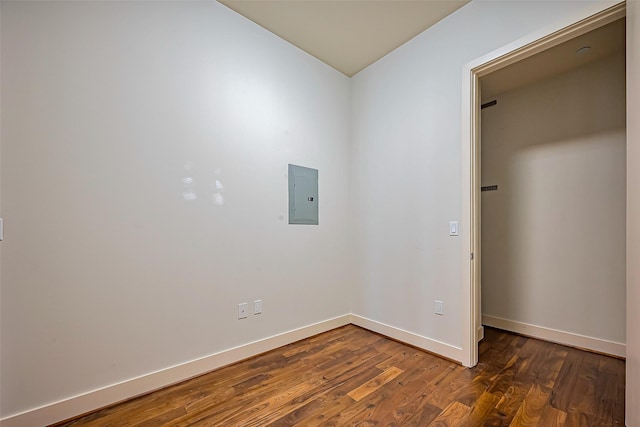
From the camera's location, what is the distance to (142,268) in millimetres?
1802

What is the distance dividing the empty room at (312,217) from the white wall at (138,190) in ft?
0.04

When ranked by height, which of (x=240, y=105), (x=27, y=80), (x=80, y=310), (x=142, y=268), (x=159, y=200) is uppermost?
(x=240, y=105)

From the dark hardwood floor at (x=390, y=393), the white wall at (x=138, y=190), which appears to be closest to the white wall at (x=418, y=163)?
the dark hardwood floor at (x=390, y=393)

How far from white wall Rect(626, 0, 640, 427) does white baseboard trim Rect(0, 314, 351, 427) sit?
2150mm

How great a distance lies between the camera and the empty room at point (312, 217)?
151 centimetres

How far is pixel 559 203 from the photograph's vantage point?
8.63ft

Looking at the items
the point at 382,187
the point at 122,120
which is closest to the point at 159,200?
the point at 122,120

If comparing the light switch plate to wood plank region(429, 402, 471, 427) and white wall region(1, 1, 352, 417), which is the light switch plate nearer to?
wood plank region(429, 402, 471, 427)

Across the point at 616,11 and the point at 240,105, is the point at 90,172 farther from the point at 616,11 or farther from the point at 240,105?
the point at 616,11

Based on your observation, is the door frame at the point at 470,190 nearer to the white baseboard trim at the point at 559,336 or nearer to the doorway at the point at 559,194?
the doorway at the point at 559,194

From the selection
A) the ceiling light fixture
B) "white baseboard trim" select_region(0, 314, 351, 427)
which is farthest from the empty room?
the ceiling light fixture

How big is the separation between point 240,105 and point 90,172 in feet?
3.78

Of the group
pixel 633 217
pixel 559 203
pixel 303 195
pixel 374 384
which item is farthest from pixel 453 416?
pixel 559 203

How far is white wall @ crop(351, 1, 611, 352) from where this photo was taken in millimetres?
2135
